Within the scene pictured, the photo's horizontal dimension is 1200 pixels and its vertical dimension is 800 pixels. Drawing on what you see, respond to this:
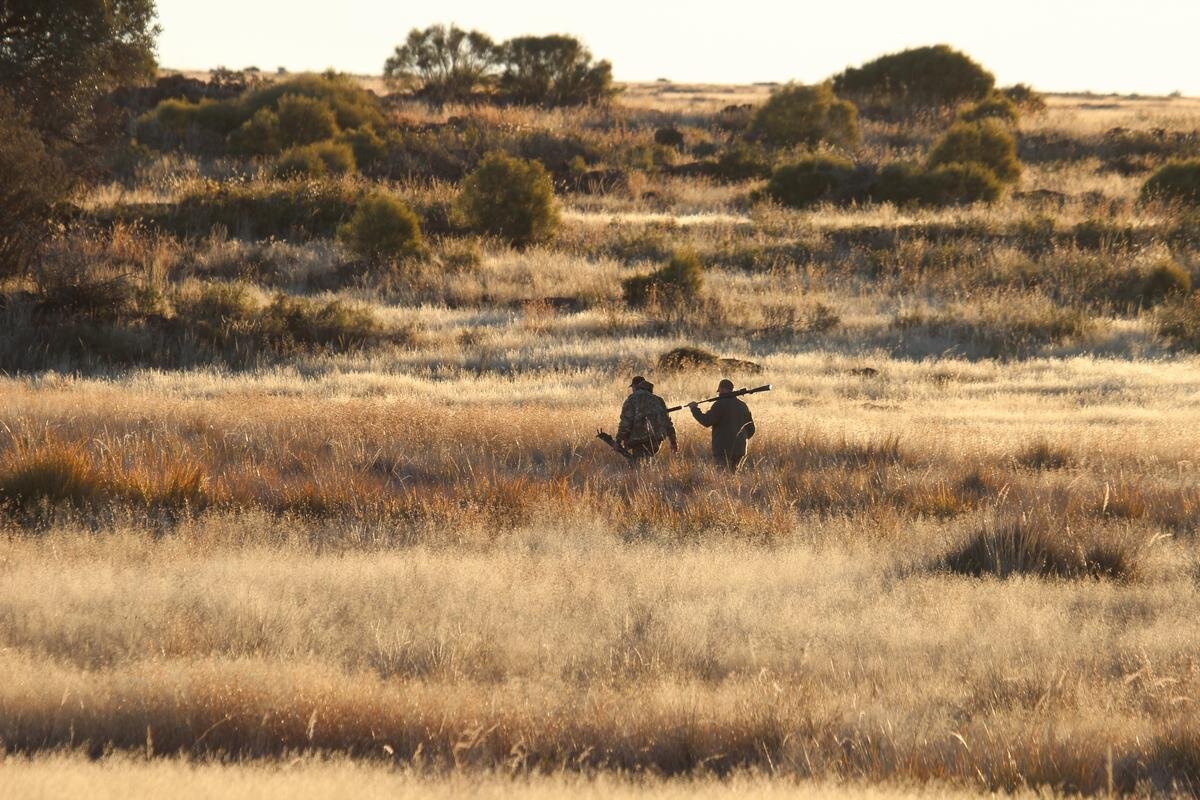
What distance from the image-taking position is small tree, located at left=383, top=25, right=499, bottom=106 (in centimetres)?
5594

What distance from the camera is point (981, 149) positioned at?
3491 cm

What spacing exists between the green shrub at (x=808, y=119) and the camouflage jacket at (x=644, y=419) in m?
32.4

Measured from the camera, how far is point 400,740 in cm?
502

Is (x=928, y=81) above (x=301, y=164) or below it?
above

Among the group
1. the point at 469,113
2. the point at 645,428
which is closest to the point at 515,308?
the point at 645,428

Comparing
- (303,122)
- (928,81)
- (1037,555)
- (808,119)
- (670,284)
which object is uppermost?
(928,81)

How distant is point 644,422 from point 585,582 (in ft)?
12.3

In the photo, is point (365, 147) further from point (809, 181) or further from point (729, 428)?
point (729, 428)

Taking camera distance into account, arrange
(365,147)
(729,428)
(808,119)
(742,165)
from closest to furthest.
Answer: (729,428)
(365,147)
(742,165)
(808,119)

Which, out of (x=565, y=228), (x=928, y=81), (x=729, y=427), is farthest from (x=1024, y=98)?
(x=729, y=427)

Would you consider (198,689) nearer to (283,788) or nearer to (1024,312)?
(283,788)

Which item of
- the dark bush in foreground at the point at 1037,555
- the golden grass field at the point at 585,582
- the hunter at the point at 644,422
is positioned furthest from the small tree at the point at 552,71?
the dark bush in foreground at the point at 1037,555

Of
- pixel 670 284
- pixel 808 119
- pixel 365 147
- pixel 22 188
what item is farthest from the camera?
pixel 808 119

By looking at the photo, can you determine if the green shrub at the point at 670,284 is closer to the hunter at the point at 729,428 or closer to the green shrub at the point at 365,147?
the hunter at the point at 729,428
